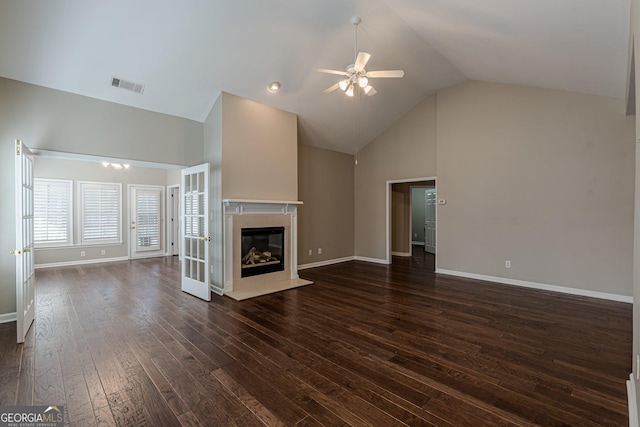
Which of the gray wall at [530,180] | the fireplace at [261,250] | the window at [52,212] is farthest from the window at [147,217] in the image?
the gray wall at [530,180]

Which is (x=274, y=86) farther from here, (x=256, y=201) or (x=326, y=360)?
(x=326, y=360)

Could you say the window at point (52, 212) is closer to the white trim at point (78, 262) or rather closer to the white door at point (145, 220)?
the white trim at point (78, 262)

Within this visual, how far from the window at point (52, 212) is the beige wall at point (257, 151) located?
5.28 meters

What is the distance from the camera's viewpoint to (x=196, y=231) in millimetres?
4559

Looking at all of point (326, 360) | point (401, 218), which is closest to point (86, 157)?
point (326, 360)

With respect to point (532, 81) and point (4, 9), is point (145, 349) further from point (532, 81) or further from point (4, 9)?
point (532, 81)

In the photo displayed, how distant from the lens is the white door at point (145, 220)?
795 centimetres

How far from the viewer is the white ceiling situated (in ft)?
9.48

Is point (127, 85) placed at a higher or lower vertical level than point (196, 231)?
higher

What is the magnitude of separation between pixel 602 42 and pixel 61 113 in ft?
20.5

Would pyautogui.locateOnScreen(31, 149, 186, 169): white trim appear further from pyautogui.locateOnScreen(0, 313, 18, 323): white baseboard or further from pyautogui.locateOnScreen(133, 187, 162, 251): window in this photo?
pyautogui.locateOnScreen(133, 187, 162, 251): window

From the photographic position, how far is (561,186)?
4.54 metres

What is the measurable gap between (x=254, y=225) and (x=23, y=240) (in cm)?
276

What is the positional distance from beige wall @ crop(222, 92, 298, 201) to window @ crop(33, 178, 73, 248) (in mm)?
5277
